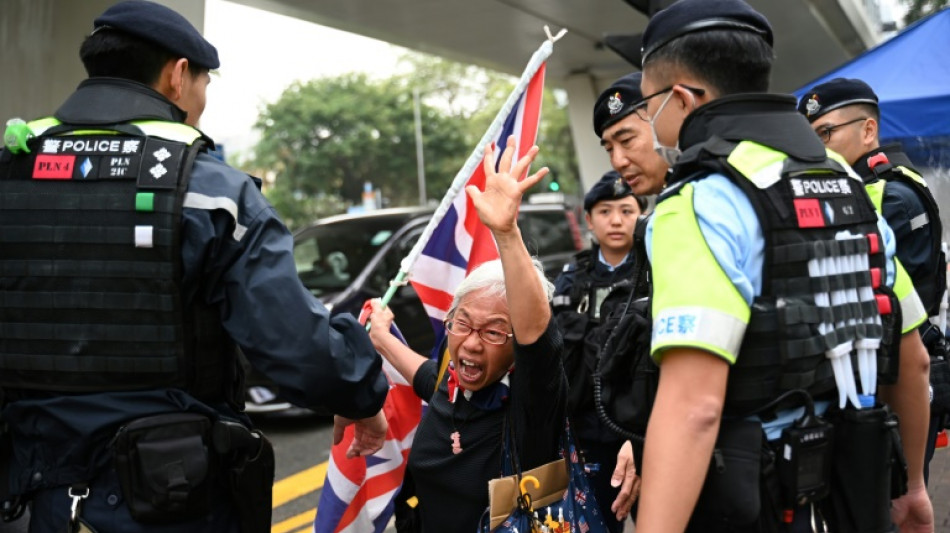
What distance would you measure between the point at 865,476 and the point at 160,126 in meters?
1.91

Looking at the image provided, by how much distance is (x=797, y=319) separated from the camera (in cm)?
194

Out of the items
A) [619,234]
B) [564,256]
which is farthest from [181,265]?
[564,256]

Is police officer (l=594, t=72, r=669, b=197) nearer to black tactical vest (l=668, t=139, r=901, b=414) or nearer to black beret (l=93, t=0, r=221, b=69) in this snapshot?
black tactical vest (l=668, t=139, r=901, b=414)

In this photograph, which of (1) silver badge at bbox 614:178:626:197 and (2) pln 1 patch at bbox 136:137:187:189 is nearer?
(2) pln 1 patch at bbox 136:137:187:189

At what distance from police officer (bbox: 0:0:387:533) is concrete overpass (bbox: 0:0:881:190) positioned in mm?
4391

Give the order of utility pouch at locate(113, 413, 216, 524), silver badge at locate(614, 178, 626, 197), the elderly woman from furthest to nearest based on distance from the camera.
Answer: silver badge at locate(614, 178, 626, 197), the elderly woman, utility pouch at locate(113, 413, 216, 524)

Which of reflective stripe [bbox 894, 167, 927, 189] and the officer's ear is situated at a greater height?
the officer's ear

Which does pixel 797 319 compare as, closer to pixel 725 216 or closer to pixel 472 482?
pixel 725 216

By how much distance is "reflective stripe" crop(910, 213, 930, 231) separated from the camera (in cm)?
353

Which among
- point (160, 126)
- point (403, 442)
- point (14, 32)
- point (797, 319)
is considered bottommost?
point (403, 442)

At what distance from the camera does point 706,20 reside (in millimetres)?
2092

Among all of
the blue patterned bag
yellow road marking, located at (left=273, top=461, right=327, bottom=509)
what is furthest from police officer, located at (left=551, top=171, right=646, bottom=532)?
yellow road marking, located at (left=273, top=461, right=327, bottom=509)

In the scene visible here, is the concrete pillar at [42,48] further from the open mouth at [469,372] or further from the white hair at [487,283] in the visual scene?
the open mouth at [469,372]

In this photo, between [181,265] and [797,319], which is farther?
[181,265]
